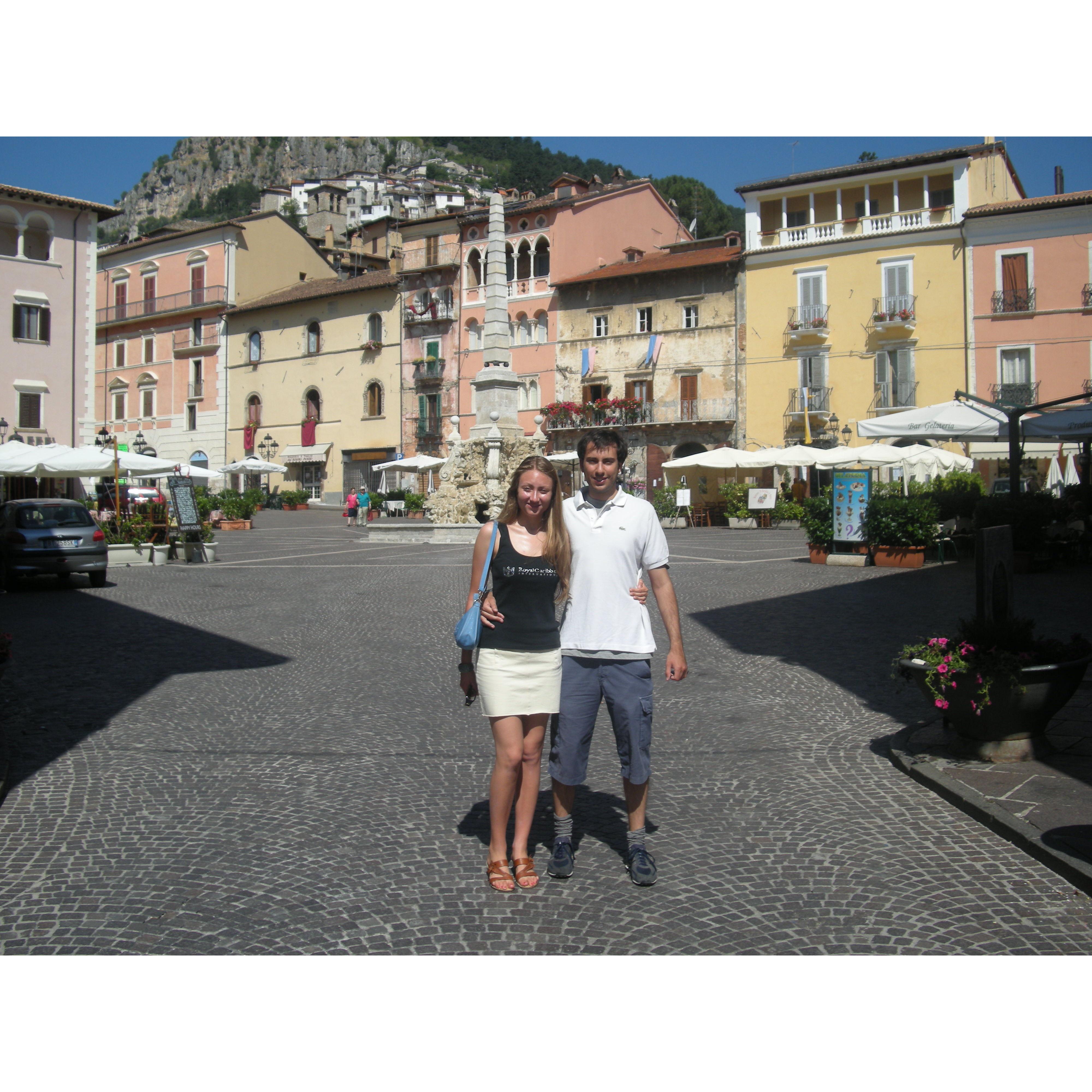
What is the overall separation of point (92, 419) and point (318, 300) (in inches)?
716

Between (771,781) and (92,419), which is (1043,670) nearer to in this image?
(771,781)

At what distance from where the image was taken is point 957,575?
1448cm

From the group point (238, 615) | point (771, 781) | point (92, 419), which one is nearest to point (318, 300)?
point (92, 419)

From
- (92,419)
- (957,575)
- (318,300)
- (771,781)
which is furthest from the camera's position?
(318,300)

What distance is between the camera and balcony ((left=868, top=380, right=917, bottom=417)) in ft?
118

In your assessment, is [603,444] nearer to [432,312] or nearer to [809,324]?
[809,324]

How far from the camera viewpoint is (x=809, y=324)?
3778 cm

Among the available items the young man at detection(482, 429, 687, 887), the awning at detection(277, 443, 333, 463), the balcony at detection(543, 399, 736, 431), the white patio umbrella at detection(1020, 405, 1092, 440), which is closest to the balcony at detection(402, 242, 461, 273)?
the awning at detection(277, 443, 333, 463)

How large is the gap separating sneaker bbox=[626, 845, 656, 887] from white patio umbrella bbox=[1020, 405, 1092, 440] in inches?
528

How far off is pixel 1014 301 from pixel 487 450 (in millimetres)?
19652

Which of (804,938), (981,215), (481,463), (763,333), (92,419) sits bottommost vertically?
(804,938)

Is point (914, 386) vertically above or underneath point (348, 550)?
above

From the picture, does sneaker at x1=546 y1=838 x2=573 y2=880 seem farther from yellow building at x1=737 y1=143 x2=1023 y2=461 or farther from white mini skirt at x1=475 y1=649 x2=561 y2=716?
yellow building at x1=737 y1=143 x2=1023 y2=461

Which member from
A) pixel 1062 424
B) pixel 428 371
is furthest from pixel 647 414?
pixel 1062 424
